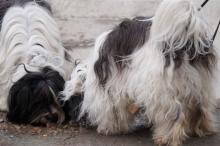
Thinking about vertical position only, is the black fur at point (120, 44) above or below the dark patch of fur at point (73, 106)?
above

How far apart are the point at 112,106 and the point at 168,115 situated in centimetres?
55

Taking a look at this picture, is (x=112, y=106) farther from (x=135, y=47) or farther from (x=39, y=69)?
(x=39, y=69)

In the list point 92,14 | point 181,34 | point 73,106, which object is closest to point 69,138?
point 73,106

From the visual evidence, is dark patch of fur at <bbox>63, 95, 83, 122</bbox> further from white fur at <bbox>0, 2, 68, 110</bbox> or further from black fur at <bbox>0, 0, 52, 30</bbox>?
black fur at <bbox>0, 0, 52, 30</bbox>

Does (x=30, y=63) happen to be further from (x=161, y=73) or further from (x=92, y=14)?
(x=92, y=14)

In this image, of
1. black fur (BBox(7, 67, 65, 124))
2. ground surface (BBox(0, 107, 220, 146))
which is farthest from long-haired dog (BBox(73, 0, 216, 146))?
black fur (BBox(7, 67, 65, 124))

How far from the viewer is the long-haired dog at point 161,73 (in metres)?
4.21

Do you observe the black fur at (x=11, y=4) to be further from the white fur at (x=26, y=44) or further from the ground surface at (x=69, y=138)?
the ground surface at (x=69, y=138)

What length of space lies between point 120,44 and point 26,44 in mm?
1285

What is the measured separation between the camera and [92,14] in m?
7.41

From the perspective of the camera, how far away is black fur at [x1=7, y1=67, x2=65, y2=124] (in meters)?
5.01

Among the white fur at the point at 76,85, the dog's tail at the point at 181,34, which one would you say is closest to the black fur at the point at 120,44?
the dog's tail at the point at 181,34

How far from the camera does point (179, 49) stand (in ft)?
13.9

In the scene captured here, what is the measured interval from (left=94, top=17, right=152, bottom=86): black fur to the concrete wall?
7.05 ft
